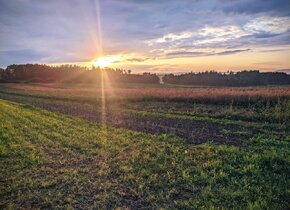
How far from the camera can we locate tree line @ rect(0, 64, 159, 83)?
380 feet

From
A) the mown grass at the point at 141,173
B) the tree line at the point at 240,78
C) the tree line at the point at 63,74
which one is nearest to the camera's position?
the mown grass at the point at 141,173

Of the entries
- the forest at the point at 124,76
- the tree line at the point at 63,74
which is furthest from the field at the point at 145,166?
the tree line at the point at 63,74

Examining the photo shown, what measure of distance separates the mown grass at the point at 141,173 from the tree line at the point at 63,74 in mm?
102388

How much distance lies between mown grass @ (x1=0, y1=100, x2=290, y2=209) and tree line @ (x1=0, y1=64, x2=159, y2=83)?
10239cm

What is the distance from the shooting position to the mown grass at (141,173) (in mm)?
6469

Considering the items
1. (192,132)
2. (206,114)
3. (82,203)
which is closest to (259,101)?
(206,114)

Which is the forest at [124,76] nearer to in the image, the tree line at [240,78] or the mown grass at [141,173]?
the tree line at [240,78]

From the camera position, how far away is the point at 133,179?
7746 mm

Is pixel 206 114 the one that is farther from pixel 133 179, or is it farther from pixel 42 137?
pixel 133 179

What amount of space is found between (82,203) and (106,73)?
132 m

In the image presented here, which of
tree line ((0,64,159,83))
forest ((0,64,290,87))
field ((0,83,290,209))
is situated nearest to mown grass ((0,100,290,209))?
field ((0,83,290,209))

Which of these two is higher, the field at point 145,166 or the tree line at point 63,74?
the tree line at point 63,74

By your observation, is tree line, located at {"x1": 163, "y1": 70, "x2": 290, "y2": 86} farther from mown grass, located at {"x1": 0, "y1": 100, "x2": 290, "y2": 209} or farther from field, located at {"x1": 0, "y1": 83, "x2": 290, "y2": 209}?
mown grass, located at {"x1": 0, "y1": 100, "x2": 290, "y2": 209}

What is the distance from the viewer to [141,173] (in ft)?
26.7
